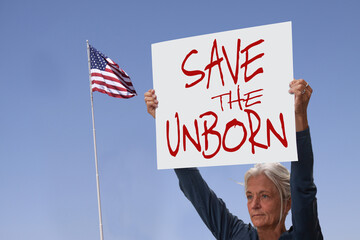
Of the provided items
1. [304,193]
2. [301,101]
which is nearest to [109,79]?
[301,101]

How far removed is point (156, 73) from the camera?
4664 mm

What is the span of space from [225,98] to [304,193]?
1.09 m

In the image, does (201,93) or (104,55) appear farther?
(104,55)

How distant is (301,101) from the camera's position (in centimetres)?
392

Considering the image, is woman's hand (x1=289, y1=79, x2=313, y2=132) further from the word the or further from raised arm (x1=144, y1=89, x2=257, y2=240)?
raised arm (x1=144, y1=89, x2=257, y2=240)

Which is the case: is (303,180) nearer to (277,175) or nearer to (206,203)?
(277,175)

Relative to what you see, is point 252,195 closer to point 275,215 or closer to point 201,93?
point 275,215

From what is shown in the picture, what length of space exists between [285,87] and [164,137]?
1193mm

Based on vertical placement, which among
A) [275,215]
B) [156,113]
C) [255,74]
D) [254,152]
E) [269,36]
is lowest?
[275,215]

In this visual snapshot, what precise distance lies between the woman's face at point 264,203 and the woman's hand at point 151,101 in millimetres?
1127

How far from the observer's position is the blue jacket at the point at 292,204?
382cm

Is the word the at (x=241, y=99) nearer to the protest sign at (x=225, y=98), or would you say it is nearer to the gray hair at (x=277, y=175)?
the protest sign at (x=225, y=98)

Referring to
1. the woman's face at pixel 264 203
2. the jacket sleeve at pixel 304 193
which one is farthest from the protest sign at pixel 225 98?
the woman's face at pixel 264 203

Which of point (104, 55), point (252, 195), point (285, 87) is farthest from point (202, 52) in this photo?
point (104, 55)
